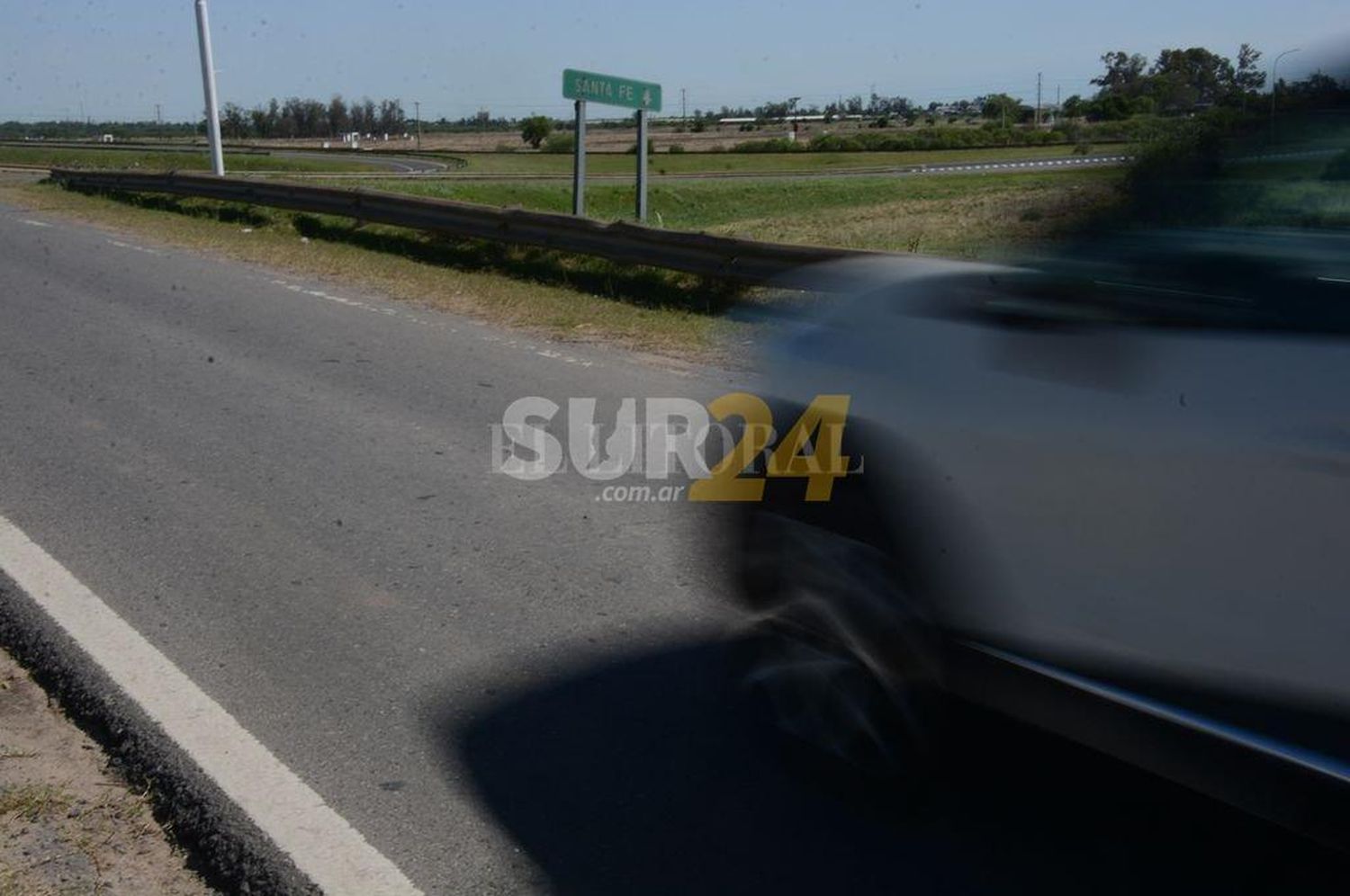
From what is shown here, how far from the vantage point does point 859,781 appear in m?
3.76

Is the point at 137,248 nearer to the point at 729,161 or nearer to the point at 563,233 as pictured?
the point at 563,233

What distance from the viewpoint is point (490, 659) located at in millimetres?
4652

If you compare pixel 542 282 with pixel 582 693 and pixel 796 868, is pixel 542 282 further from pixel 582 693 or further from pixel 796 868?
pixel 796 868

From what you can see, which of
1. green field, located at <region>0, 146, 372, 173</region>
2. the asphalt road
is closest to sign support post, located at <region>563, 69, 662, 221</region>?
the asphalt road

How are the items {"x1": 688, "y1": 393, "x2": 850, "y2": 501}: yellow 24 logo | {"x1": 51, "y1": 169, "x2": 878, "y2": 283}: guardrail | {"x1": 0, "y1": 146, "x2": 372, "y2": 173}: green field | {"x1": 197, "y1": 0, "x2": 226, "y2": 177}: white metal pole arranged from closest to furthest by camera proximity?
{"x1": 688, "y1": 393, "x2": 850, "y2": 501}: yellow 24 logo < {"x1": 51, "y1": 169, "x2": 878, "y2": 283}: guardrail < {"x1": 197, "y1": 0, "x2": 226, "y2": 177}: white metal pole < {"x1": 0, "y1": 146, "x2": 372, "y2": 173}: green field

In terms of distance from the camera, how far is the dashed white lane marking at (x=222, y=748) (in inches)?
134

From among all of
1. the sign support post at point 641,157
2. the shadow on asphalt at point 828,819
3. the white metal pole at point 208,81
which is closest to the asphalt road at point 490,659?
the shadow on asphalt at point 828,819

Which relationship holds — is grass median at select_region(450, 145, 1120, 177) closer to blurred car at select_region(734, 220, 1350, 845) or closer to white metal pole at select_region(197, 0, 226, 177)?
white metal pole at select_region(197, 0, 226, 177)

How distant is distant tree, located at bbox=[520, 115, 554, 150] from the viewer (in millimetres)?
80650

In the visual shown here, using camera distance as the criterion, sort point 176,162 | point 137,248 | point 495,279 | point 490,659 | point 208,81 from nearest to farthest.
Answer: point 490,659 → point 495,279 → point 137,248 → point 208,81 → point 176,162

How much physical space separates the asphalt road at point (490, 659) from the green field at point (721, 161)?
119 ft

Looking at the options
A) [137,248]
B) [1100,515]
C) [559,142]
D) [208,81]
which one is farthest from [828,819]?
[559,142]

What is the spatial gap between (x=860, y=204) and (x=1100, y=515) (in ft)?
99.0

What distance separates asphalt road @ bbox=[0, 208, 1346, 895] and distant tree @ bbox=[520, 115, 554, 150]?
7359cm
